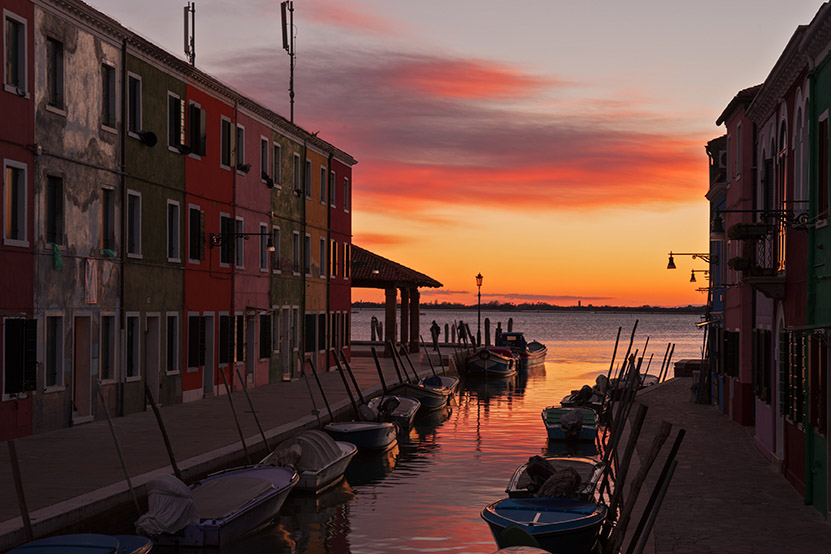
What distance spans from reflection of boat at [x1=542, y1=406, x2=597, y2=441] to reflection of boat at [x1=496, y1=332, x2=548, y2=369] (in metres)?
32.3

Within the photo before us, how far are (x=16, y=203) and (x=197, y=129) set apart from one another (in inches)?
382

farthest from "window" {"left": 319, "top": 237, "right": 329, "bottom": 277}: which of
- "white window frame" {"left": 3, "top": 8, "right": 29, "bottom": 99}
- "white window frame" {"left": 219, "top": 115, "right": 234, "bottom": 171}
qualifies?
"white window frame" {"left": 3, "top": 8, "right": 29, "bottom": 99}

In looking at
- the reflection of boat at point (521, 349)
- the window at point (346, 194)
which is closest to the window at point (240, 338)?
the window at point (346, 194)

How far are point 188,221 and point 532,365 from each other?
130 feet

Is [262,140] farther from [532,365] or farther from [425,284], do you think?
[532,365]

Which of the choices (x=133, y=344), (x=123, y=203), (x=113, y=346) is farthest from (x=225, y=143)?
(x=113, y=346)

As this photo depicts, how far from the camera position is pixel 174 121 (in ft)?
93.9

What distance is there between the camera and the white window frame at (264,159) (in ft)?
119

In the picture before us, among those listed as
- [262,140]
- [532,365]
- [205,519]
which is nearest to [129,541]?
[205,519]

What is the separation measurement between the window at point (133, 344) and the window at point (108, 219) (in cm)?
197

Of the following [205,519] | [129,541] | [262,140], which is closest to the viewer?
[129,541]

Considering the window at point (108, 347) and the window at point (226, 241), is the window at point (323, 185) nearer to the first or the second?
the window at point (226, 241)

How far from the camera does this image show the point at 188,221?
29859mm

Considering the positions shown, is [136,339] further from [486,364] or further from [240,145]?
[486,364]
